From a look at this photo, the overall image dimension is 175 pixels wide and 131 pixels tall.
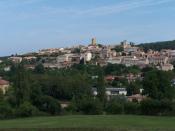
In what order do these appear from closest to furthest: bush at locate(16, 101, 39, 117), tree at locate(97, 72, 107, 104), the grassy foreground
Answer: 1. the grassy foreground
2. bush at locate(16, 101, 39, 117)
3. tree at locate(97, 72, 107, 104)

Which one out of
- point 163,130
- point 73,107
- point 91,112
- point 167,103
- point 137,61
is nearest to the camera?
Answer: point 163,130

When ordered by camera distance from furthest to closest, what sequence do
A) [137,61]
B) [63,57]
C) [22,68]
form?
[63,57] → [137,61] → [22,68]

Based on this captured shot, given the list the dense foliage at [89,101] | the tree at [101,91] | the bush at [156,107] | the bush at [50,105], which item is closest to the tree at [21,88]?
the dense foliage at [89,101]

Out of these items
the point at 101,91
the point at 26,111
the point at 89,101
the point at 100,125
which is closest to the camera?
the point at 100,125

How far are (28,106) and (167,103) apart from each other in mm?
11450

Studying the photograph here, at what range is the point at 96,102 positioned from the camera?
41.3 metres

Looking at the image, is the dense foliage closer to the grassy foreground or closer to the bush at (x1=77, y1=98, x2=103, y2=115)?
the bush at (x1=77, y1=98, x2=103, y2=115)

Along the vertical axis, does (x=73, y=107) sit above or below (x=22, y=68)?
below

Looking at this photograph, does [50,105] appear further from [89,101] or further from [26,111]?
[26,111]

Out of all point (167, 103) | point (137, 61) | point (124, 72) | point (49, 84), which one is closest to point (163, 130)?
point (167, 103)

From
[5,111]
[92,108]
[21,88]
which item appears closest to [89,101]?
[92,108]

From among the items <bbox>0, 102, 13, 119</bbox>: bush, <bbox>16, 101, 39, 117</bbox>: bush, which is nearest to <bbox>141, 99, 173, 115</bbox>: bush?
<bbox>16, 101, 39, 117</bbox>: bush

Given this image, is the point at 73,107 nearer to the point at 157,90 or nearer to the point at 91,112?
the point at 91,112

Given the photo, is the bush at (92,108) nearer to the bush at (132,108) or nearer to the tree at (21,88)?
the bush at (132,108)
